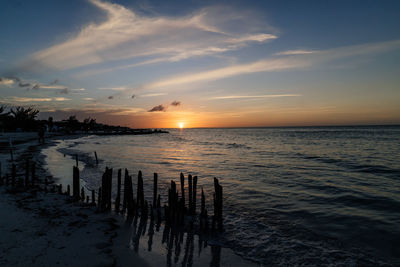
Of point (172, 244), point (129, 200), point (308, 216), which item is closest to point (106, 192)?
point (129, 200)

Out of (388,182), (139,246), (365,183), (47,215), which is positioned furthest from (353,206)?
(47,215)

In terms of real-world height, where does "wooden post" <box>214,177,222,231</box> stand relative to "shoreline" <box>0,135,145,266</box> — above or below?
above

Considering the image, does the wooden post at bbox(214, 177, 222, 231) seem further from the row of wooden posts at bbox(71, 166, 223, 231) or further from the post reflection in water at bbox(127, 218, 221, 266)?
the post reflection in water at bbox(127, 218, 221, 266)

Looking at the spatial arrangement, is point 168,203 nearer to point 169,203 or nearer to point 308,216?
point 169,203

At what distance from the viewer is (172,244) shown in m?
7.24

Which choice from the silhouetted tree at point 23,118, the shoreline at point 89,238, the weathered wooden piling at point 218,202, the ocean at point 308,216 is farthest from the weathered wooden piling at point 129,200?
the silhouetted tree at point 23,118

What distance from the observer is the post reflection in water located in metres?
6.42

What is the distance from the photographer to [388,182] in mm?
17172

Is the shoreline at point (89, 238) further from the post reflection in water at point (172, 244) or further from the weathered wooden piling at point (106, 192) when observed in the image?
the weathered wooden piling at point (106, 192)

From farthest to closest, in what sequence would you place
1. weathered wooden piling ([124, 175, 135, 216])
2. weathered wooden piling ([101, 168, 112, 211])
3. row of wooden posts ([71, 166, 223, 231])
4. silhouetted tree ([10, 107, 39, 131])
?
1. silhouetted tree ([10, 107, 39, 131])
2. weathered wooden piling ([101, 168, 112, 211])
3. weathered wooden piling ([124, 175, 135, 216])
4. row of wooden posts ([71, 166, 223, 231])

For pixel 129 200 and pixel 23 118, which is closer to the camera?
pixel 129 200

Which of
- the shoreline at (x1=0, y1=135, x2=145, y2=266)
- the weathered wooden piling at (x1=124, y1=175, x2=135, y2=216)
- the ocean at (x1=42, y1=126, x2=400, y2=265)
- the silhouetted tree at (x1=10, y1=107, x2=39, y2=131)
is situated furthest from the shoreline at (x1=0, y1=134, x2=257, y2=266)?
the silhouetted tree at (x1=10, y1=107, x2=39, y2=131)

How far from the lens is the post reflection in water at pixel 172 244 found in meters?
6.42

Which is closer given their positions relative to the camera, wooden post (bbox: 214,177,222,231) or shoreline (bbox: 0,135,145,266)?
shoreline (bbox: 0,135,145,266)
